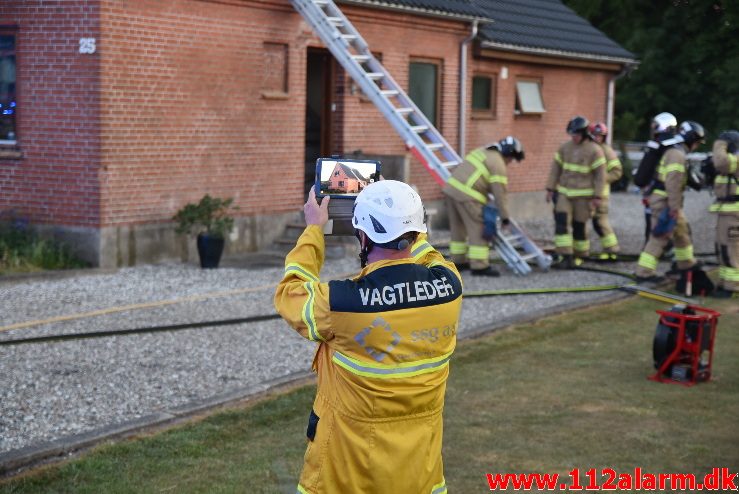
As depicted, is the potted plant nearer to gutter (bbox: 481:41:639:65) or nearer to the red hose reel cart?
the red hose reel cart

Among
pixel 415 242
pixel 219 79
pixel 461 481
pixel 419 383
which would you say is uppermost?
pixel 219 79

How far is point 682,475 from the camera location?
261 inches

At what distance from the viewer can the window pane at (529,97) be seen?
21312 mm

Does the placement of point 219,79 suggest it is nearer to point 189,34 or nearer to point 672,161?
point 189,34

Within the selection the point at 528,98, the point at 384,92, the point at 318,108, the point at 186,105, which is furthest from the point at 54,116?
the point at 528,98

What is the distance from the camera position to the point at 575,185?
15.0m

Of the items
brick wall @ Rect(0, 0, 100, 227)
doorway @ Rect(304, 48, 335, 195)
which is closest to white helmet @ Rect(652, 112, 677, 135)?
doorway @ Rect(304, 48, 335, 195)

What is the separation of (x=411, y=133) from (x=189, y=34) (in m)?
3.15

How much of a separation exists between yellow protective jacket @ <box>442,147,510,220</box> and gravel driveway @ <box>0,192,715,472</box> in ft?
3.29

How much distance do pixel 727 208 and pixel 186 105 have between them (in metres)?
6.75

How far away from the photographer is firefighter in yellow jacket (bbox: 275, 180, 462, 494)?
4.02 metres

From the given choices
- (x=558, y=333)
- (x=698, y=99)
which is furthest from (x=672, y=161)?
(x=698, y=99)

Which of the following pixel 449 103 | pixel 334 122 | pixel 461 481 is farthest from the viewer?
pixel 449 103

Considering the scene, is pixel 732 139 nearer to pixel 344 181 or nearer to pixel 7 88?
pixel 7 88
